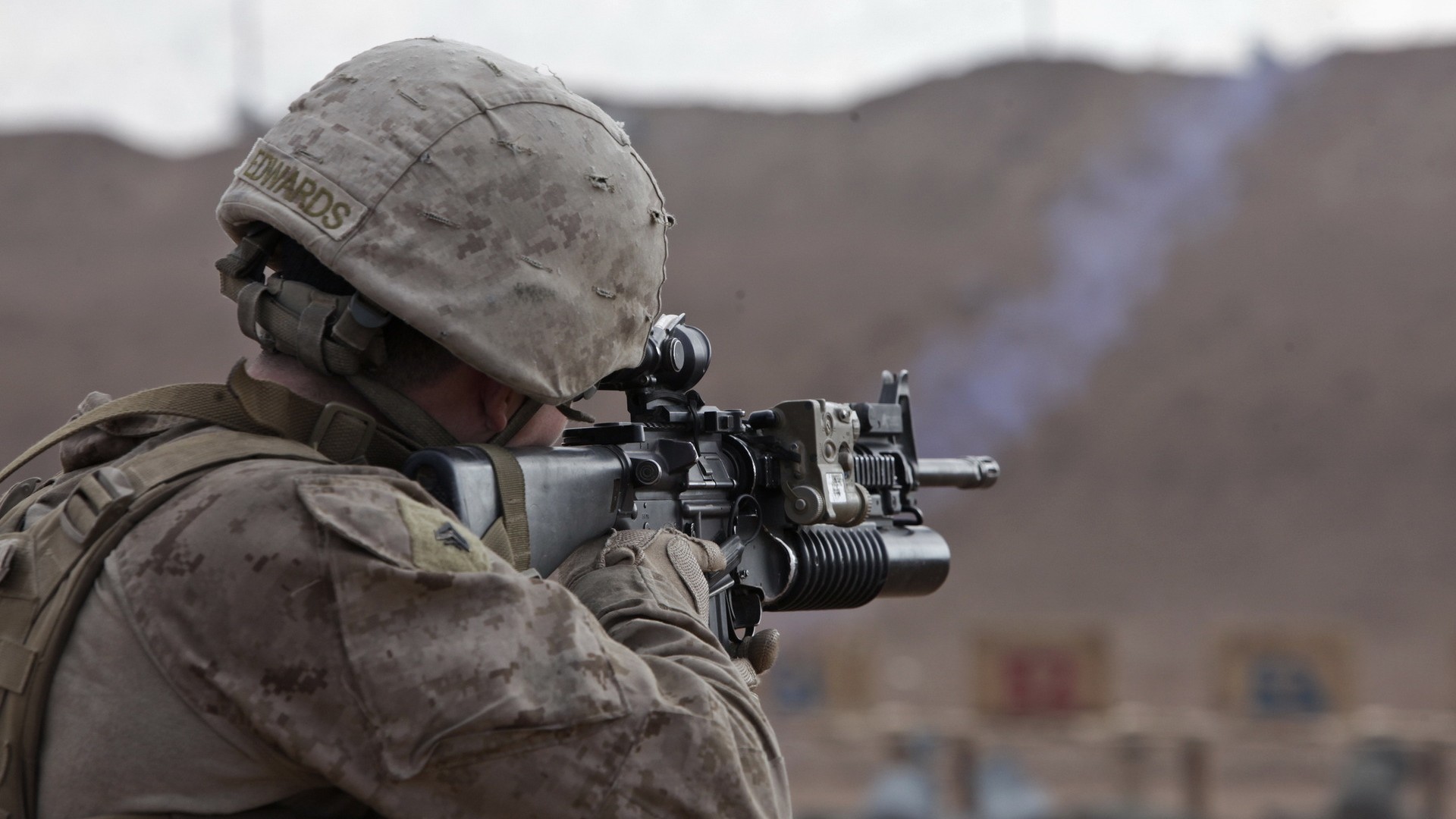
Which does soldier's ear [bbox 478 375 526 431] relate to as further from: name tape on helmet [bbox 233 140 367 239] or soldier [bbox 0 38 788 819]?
name tape on helmet [bbox 233 140 367 239]

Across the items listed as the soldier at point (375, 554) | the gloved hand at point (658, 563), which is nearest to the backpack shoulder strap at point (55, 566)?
the soldier at point (375, 554)

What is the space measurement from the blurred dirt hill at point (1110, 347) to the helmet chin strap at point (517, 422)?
890 inches

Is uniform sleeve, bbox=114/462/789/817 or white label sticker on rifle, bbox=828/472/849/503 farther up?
white label sticker on rifle, bbox=828/472/849/503

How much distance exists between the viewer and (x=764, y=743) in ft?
6.85

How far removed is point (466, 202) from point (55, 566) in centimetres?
75

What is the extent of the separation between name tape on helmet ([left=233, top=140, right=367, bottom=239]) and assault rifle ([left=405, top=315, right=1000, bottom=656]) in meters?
0.36

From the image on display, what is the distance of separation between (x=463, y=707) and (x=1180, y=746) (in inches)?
492

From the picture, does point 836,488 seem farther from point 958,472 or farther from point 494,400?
point 494,400

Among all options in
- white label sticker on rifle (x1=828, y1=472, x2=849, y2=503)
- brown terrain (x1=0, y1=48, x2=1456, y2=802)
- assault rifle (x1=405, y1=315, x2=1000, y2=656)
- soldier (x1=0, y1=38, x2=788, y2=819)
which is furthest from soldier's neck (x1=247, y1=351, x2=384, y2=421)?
brown terrain (x1=0, y1=48, x2=1456, y2=802)

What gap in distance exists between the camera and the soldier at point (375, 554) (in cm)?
180

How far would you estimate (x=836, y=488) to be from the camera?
3.35 m

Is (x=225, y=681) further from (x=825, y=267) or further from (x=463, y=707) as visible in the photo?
(x=825, y=267)

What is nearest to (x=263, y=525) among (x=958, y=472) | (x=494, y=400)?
(x=494, y=400)

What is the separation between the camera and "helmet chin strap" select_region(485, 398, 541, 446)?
2.39 metres
